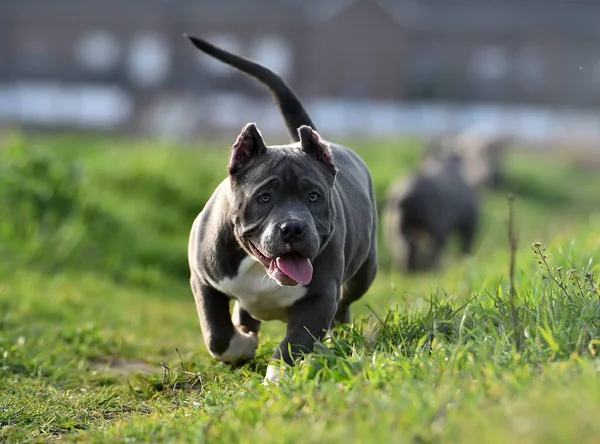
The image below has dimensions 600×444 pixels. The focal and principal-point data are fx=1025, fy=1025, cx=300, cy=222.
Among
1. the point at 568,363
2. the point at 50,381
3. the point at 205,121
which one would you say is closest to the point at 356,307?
the point at 50,381

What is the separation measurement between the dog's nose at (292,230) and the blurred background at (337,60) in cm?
3328

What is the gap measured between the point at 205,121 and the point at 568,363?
28697 mm

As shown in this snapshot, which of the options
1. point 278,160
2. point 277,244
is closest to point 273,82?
point 278,160

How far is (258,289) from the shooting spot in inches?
201

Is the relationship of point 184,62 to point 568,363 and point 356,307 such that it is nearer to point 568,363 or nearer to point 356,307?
point 356,307

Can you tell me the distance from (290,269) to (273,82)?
178 cm

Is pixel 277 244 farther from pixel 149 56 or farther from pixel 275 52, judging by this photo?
pixel 275 52

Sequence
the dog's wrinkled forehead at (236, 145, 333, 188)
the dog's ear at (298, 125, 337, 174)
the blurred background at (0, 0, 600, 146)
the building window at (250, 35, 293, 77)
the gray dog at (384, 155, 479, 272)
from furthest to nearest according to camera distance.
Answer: the building window at (250, 35, 293, 77) < the blurred background at (0, 0, 600, 146) < the gray dog at (384, 155, 479, 272) < the dog's ear at (298, 125, 337, 174) < the dog's wrinkled forehead at (236, 145, 333, 188)

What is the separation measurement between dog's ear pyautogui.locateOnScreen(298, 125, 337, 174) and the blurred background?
1290 inches

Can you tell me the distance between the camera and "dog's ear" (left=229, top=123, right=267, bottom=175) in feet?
16.3

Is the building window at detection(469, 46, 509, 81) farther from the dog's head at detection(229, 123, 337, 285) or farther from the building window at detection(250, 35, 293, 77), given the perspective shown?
the dog's head at detection(229, 123, 337, 285)

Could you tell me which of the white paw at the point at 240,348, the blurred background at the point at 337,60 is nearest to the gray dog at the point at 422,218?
the white paw at the point at 240,348

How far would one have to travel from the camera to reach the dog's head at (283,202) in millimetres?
4680

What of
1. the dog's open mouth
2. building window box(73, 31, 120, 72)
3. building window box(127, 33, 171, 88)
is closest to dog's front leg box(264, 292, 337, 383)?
the dog's open mouth
